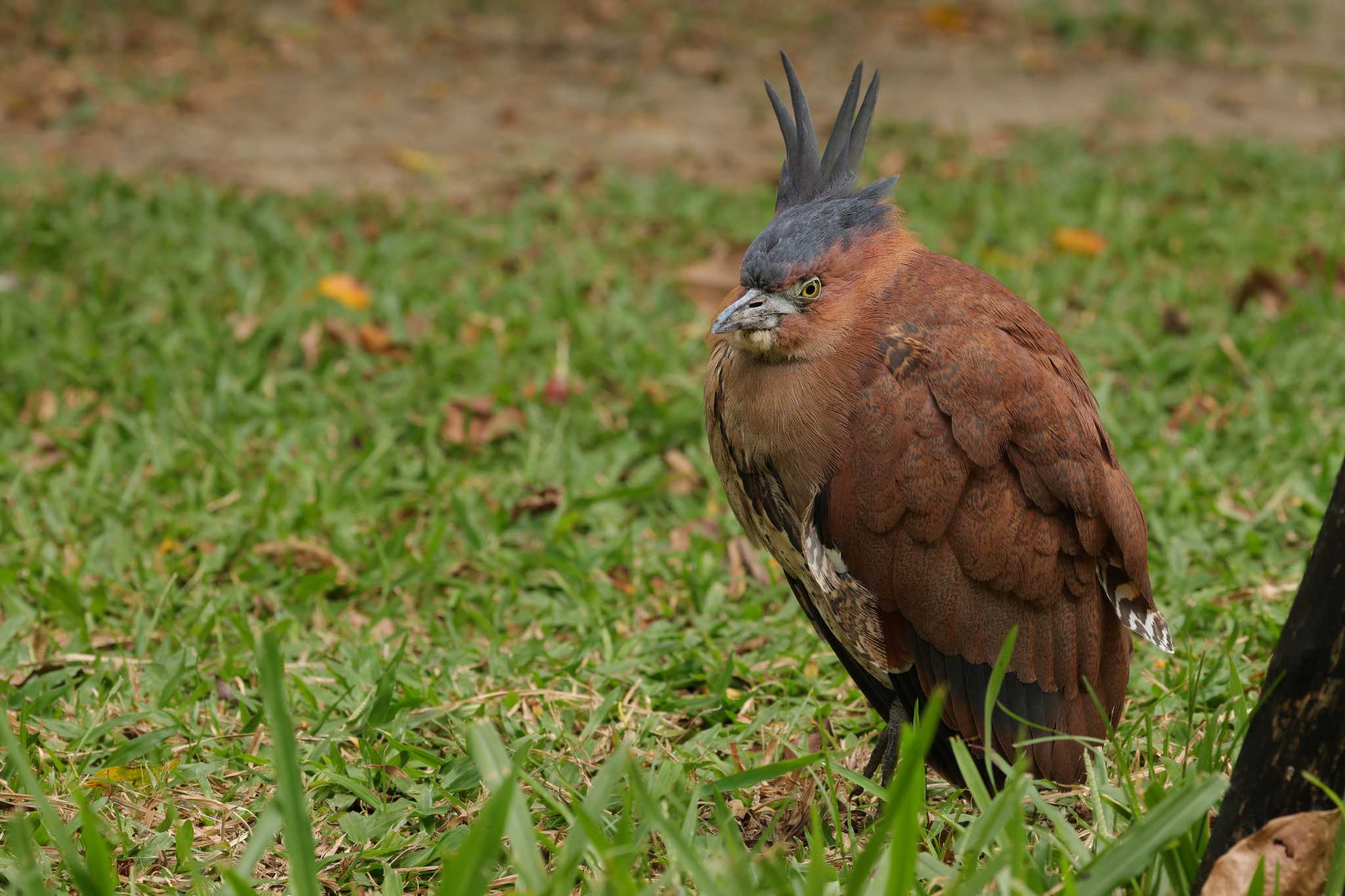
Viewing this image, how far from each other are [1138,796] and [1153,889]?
459 millimetres

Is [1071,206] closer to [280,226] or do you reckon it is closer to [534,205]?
[534,205]

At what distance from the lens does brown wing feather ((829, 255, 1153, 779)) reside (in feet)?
8.27

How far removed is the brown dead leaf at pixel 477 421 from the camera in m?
4.45

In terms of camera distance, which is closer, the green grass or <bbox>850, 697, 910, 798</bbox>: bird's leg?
the green grass

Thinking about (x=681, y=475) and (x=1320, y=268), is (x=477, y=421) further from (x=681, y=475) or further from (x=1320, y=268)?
(x=1320, y=268)

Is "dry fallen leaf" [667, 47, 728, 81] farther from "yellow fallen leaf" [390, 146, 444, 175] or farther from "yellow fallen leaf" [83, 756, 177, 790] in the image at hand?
"yellow fallen leaf" [83, 756, 177, 790]

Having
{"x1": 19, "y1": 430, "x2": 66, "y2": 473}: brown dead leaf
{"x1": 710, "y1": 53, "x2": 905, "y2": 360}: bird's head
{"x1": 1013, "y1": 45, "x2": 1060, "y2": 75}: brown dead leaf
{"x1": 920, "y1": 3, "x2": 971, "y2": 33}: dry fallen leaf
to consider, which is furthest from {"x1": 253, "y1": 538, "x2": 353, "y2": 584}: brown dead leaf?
{"x1": 920, "y1": 3, "x2": 971, "y2": 33}: dry fallen leaf

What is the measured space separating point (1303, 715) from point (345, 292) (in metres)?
4.11

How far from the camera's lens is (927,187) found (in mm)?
6617

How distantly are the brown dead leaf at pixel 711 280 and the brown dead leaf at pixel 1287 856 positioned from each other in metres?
3.71

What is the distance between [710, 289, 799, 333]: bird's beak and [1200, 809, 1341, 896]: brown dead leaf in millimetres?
1297

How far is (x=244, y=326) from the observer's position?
495cm

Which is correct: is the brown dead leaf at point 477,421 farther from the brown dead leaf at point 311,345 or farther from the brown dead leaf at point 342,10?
the brown dead leaf at point 342,10

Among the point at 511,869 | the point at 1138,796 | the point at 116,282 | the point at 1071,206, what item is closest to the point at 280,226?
the point at 116,282
